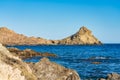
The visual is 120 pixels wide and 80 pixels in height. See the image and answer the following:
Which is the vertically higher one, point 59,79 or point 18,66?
point 18,66

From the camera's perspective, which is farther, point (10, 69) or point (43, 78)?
point (43, 78)

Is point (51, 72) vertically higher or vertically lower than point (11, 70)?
lower

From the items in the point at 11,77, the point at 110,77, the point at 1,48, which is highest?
the point at 1,48

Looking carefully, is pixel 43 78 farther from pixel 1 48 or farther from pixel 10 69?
pixel 10 69

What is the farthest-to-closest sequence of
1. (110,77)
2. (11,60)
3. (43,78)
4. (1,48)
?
1. (110,77)
2. (43,78)
3. (1,48)
4. (11,60)

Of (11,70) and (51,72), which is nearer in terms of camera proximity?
(11,70)

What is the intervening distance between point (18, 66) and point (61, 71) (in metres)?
14.5

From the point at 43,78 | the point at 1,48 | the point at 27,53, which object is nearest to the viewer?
the point at 1,48

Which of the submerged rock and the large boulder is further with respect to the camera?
the submerged rock

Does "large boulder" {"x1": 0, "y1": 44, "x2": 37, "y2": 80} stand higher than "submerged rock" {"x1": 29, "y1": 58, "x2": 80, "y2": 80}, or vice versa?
"large boulder" {"x1": 0, "y1": 44, "x2": 37, "y2": 80}

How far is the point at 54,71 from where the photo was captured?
82.2ft

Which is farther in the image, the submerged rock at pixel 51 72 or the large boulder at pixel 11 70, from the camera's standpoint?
the submerged rock at pixel 51 72

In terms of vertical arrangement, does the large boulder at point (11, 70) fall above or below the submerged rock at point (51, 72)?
above

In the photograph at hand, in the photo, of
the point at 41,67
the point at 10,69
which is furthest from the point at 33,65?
the point at 10,69
